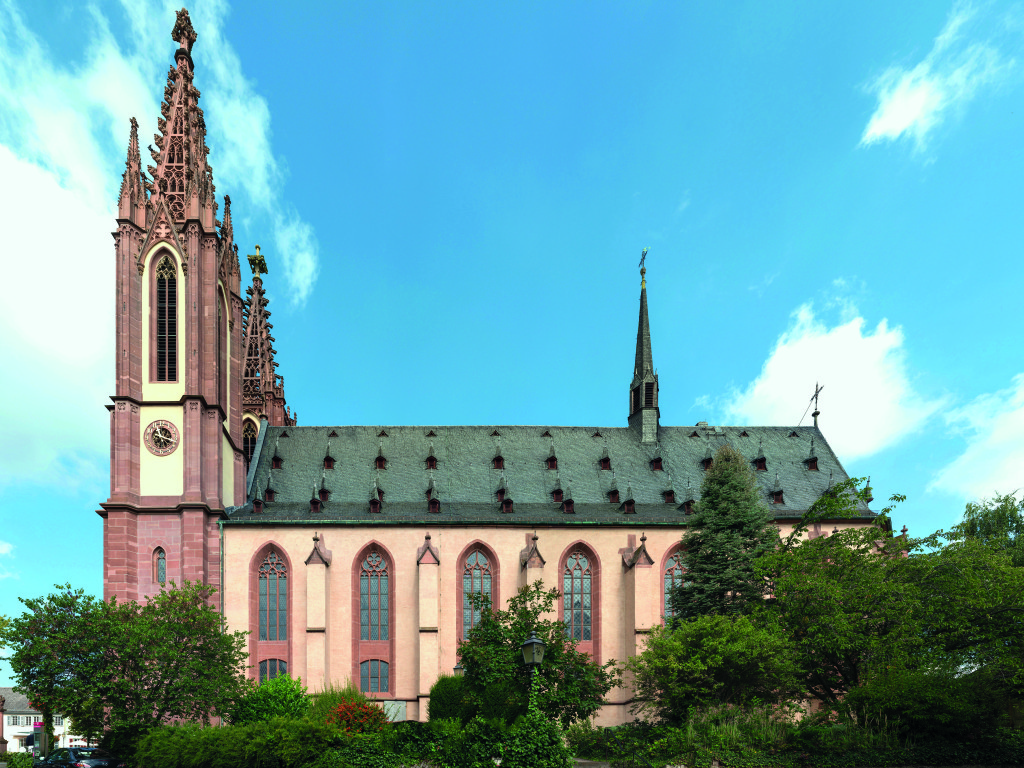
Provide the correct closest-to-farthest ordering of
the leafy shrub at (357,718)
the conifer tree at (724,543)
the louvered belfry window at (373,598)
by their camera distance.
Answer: the leafy shrub at (357,718), the conifer tree at (724,543), the louvered belfry window at (373,598)

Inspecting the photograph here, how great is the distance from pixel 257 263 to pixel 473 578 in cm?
2766

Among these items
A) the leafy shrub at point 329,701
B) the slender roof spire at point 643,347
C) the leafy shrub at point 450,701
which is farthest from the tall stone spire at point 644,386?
the leafy shrub at point 450,701

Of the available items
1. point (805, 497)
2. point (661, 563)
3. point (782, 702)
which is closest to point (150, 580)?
point (661, 563)

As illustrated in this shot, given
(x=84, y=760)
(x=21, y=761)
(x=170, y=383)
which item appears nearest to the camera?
(x=21, y=761)

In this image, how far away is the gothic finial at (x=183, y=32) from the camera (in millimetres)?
45875

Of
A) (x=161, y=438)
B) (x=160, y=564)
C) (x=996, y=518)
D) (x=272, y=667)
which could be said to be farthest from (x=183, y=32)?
(x=996, y=518)

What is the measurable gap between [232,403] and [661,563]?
23.6 meters

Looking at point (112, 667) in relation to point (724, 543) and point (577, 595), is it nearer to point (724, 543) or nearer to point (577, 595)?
point (577, 595)

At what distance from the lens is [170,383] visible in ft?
133

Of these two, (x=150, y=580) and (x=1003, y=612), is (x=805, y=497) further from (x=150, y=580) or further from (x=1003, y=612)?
(x=150, y=580)

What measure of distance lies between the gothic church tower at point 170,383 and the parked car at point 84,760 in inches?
264

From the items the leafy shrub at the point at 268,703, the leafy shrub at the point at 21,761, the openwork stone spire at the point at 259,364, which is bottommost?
the leafy shrub at the point at 21,761

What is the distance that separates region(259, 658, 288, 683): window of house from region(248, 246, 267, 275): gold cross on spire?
27.4 metres

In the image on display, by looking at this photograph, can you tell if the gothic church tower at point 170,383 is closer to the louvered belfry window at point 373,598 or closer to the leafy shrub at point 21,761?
the louvered belfry window at point 373,598
